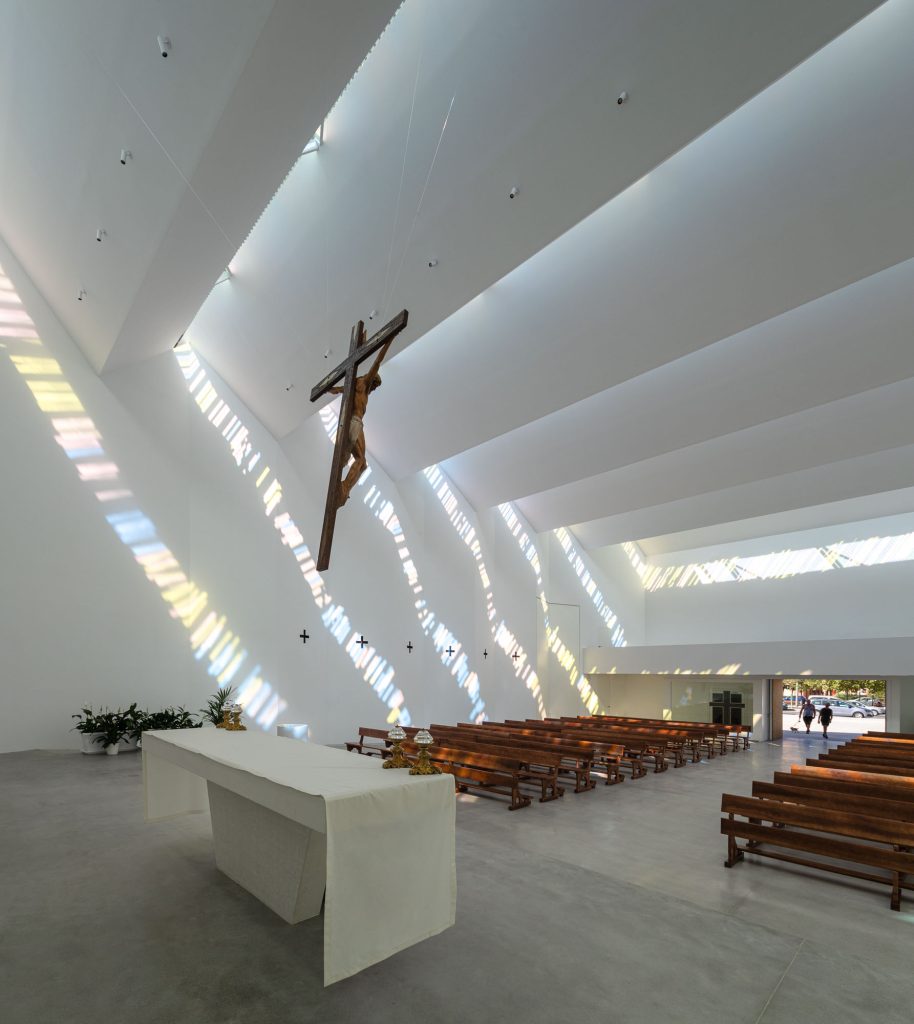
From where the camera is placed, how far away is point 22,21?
5.84 metres

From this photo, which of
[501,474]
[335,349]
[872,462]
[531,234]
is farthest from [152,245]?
[872,462]

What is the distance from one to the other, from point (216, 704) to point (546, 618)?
8.87 meters

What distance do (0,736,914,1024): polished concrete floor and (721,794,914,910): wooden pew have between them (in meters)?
0.14

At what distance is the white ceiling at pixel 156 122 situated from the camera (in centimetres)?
471

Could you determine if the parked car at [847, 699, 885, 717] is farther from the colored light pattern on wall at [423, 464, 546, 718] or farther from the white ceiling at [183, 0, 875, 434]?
the white ceiling at [183, 0, 875, 434]

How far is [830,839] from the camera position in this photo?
4.95m

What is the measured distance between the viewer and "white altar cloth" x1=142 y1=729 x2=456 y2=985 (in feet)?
8.71

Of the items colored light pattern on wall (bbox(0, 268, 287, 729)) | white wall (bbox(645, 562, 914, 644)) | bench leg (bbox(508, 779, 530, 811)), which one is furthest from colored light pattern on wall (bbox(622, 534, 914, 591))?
bench leg (bbox(508, 779, 530, 811))

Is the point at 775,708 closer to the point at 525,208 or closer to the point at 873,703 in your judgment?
the point at 525,208

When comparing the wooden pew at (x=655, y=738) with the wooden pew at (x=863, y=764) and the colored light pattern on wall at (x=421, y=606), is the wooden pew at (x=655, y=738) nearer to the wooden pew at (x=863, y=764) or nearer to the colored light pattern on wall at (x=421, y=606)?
the wooden pew at (x=863, y=764)

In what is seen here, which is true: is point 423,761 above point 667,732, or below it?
above

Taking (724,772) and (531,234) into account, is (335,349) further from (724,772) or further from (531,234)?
(724,772)

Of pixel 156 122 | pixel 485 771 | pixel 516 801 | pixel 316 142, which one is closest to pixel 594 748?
pixel 485 771

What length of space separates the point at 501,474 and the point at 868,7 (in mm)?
10041
